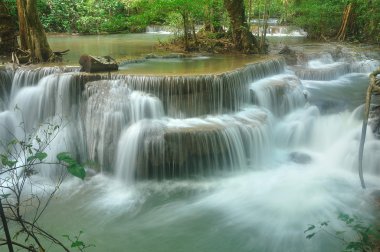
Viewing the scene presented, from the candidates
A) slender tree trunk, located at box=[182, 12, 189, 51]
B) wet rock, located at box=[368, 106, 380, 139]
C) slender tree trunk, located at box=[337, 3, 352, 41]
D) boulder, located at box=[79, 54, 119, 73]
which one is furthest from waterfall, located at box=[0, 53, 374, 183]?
A: slender tree trunk, located at box=[337, 3, 352, 41]

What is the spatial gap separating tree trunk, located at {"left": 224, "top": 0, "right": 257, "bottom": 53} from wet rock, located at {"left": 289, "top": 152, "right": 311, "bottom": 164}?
5309 millimetres

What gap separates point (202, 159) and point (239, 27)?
684 cm

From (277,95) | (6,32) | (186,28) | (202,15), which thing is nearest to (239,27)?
(202,15)

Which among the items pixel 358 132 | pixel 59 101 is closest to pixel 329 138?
pixel 358 132

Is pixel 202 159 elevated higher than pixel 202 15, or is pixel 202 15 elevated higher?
pixel 202 15

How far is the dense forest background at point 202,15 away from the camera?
1319 cm

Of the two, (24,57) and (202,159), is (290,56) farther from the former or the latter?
(24,57)

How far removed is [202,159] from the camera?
792 cm

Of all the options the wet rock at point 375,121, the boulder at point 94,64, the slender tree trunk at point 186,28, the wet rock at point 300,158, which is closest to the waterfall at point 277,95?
the wet rock at point 300,158

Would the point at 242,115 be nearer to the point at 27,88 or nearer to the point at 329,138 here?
the point at 329,138

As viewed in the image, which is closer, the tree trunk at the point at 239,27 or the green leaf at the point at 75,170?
the green leaf at the point at 75,170

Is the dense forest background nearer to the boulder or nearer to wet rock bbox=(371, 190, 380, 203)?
the boulder

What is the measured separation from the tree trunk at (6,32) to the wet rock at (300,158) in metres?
9.19

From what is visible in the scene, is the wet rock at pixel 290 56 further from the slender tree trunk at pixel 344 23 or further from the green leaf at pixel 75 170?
the green leaf at pixel 75 170
